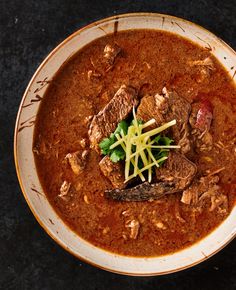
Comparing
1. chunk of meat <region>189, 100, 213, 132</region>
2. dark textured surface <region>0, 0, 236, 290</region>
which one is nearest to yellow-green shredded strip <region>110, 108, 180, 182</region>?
chunk of meat <region>189, 100, 213, 132</region>

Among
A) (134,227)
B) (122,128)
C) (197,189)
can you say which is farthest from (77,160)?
(197,189)

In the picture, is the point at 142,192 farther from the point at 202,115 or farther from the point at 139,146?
the point at 202,115

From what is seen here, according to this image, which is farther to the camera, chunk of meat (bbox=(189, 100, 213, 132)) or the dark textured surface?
the dark textured surface

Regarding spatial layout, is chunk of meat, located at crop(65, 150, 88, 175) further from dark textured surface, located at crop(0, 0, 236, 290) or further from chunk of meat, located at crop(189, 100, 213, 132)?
chunk of meat, located at crop(189, 100, 213, 132)

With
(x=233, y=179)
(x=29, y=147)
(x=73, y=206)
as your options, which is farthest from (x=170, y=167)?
(x=29, y=147)

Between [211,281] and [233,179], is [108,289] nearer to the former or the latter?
[211,281]

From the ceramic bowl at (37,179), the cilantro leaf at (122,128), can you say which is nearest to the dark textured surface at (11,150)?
the ceramic bowl at (37,179)

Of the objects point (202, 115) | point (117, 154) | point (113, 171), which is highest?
Result: point (202, 115)
